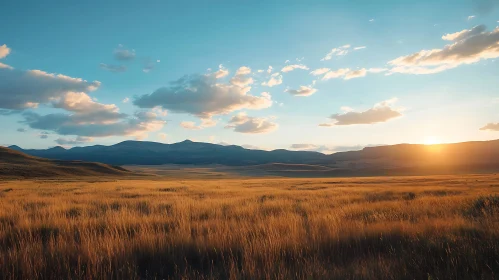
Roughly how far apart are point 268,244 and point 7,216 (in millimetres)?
9433

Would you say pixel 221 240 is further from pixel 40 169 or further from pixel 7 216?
pixel 40 169

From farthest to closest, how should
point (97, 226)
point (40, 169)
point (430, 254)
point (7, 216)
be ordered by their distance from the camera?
point (40, 169) → point (7, 216) → point (97, 226) → point (430, 254)

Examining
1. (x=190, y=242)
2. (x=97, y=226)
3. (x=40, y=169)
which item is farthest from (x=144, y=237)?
(x=40, y=169)

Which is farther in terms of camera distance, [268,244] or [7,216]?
[7,216]

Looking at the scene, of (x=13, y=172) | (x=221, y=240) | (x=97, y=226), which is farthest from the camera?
(x=13, y=172)

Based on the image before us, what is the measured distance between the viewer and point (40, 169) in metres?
84.5

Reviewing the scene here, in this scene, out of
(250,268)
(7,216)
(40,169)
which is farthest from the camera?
(40,169)

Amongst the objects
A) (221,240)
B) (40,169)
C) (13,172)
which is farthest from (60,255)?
(40,169)

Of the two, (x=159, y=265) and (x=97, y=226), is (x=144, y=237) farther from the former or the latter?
(x=97, y=226)

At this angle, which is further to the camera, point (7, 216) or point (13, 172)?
point (13, 172)

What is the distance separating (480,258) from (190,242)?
4760mm

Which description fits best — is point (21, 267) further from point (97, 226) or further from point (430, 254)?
point (430, 254)

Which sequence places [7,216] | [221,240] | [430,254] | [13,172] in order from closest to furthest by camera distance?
[430,254] → [221,240] → [7,216] → [13,172]

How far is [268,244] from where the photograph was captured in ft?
16.8
